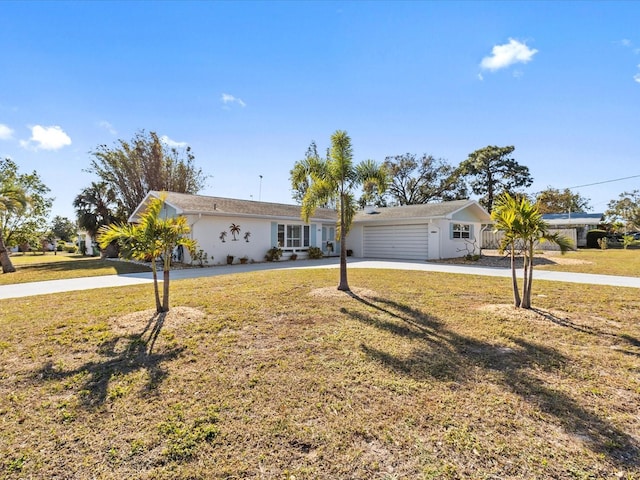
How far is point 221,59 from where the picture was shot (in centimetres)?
1213

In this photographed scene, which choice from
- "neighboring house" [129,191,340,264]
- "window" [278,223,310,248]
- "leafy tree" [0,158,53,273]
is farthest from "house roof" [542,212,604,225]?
"leafy tree" [0,158,53,273]

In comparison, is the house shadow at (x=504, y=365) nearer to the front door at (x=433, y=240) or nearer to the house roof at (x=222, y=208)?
the house roof at (x=222, y=208)

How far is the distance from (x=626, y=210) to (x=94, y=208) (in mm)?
59060

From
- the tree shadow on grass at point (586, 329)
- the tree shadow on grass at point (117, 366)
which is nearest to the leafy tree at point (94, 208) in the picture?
the tree shadow on grass at point (117, 366)

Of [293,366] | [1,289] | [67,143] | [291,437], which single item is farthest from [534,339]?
[67,143]

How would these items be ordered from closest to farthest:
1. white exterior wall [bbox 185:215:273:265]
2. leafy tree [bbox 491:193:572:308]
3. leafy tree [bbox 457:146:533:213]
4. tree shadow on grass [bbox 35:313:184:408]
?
tree shadow on grass [bbox 35:313:184:408] < leafy tree [bbox 491:193:572:308] < white exterior wall [bbox 185:215:273:265] < leafy tree [bbox 457:146:533:213]

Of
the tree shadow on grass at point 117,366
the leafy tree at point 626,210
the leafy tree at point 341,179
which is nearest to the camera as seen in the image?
the tree shadow on grass at point 117,366

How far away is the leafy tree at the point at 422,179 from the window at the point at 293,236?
21847 mm

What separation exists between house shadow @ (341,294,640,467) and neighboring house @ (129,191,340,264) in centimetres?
1083

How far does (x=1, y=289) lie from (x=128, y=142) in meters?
24.7

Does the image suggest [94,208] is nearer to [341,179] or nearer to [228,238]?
[228,238]

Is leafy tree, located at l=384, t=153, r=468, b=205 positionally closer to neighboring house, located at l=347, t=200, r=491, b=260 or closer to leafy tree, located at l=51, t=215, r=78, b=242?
neighboring house, located at l=347, t=200, r=491, b=260

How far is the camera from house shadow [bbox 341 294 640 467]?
9.09 feet

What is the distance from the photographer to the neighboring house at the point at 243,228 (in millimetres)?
15898
